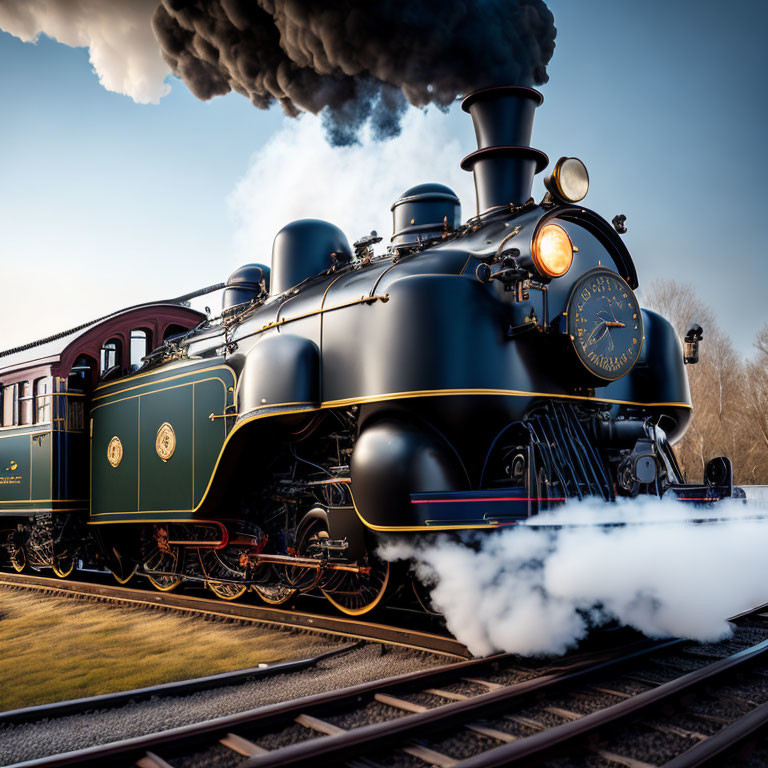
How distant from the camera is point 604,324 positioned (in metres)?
4.75

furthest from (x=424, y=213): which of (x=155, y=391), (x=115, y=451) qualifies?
(x=115, y=451)

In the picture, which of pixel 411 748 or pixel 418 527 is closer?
pixel 411 748

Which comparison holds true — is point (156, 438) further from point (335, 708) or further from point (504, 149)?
point (335, 708)

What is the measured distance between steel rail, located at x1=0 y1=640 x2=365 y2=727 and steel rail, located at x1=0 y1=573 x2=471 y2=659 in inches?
18.9

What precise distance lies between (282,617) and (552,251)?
318 cm

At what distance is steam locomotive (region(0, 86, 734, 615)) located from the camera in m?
4.34

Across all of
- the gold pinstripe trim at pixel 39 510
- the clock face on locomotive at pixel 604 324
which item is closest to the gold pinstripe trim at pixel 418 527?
the clock face on locomotive at pixel 604 324

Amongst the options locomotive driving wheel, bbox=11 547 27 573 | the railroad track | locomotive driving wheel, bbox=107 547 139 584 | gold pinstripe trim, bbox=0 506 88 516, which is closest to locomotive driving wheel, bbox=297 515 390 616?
the railroad track

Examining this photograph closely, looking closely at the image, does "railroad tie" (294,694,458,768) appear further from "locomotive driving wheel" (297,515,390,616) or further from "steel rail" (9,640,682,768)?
"locomotive driving wheel" (297,515,390,616)

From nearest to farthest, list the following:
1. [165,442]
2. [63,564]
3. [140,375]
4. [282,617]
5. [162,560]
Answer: [282,617] < [165,442] < [140,375] < [162,560] < [63,564]

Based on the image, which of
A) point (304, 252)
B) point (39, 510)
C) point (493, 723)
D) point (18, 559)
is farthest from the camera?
point (18, 559)

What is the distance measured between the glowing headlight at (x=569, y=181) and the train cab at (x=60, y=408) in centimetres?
542

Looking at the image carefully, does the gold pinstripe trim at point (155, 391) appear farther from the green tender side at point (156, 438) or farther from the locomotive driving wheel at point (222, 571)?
the locomotive driving wheel at point (222, 571)

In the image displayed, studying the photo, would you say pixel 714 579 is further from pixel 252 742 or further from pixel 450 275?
pixel 252 742
